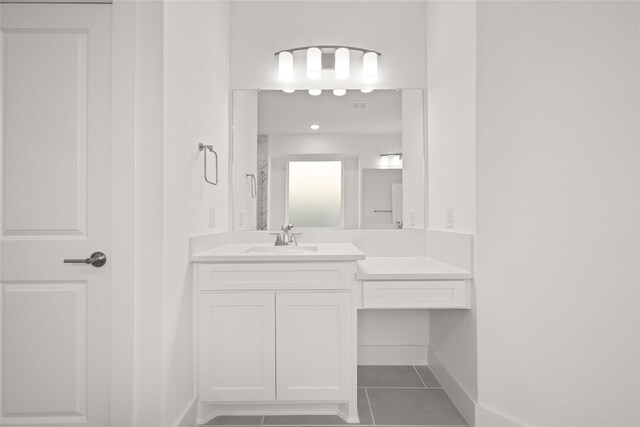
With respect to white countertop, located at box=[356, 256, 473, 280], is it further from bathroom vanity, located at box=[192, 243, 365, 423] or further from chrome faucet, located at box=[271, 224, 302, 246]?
chrome faucet, located at box=[271, 224, 302, 246]

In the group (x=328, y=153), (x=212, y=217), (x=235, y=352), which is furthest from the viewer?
(x=328, y=153)

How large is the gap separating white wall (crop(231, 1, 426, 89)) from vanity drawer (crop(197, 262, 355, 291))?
4.52ft

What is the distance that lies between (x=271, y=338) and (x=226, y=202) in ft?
3.44

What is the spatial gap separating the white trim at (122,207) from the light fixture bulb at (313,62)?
118cm

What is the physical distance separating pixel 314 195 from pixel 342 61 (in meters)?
0.96

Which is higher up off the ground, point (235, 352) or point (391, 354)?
point (235, 352)

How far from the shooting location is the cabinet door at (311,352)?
1.72m

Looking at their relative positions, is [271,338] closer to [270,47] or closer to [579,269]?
[579,269]

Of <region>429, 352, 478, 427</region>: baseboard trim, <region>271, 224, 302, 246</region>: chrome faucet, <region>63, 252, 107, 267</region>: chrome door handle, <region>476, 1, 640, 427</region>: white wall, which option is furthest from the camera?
<region>271, 224, 302, 246</region>: chrome faucet

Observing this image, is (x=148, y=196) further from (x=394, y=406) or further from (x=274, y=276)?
(x=394, y=406)

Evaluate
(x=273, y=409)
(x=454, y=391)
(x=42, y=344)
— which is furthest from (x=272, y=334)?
(x=454, y=391)

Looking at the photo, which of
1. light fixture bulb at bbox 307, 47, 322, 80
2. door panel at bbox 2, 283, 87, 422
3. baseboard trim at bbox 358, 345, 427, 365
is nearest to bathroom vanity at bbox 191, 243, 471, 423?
door panel at bbox 2, 283, 87, 422

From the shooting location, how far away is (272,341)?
1.71 metres

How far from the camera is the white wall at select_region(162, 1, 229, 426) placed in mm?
1472
